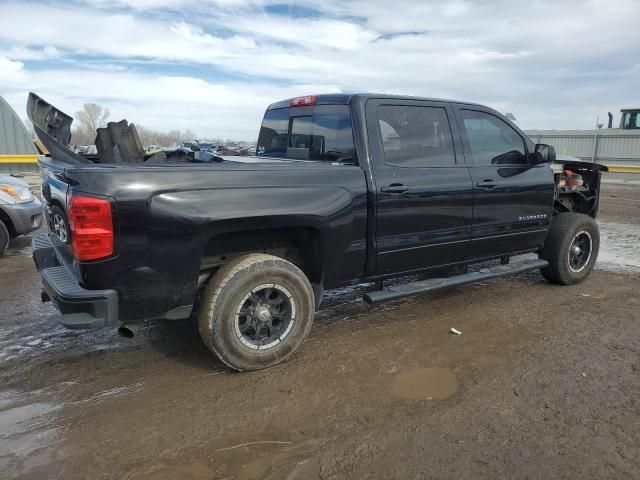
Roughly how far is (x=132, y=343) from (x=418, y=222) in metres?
2.52

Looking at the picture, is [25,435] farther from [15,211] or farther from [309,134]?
[15,211]

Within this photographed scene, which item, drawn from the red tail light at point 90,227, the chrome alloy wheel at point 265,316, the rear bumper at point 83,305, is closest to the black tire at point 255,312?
the chrome alloy wheel at point 265,316

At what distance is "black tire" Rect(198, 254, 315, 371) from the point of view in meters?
3.28

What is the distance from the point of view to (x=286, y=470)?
2.44m

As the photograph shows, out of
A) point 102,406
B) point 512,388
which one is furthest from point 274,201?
point 512,388

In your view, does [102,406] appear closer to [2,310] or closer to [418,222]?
[2,310]

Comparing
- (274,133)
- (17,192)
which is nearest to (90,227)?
(274,133)

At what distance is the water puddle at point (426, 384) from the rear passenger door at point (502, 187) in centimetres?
156

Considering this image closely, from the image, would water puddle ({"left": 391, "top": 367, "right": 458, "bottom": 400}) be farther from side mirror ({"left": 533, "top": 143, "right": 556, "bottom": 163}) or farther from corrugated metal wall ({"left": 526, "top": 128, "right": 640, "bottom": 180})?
corrugated metal wall ({"left": 526, "top": 128, "right": 640, "bottom": 180})

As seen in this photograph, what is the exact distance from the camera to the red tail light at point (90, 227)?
112 inches

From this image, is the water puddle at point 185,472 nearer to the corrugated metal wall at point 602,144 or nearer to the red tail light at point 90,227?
the red tail light at point 90,227

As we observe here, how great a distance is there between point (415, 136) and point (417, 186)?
47 centimetres

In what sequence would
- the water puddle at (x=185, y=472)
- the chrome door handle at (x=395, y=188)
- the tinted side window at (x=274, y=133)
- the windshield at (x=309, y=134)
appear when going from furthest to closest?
the tinted side window at (x=274, y=133), the windshield at (x=309, y=134), the chrome door handle at (x=395, y=188), the water puddle at (x=185, y=472)

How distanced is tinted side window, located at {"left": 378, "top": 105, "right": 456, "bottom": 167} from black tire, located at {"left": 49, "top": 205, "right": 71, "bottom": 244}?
236 centimetres
